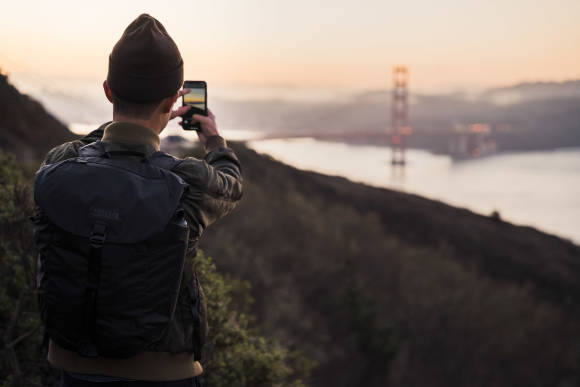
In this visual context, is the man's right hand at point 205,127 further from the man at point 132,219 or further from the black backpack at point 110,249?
the black backpack at point 110,249

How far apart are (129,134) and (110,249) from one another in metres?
0.38

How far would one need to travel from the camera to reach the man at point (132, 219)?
5.15 ft

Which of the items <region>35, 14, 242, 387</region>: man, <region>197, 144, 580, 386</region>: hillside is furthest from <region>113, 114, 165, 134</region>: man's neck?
<region>197, 144, 580, 386</region>: hillside

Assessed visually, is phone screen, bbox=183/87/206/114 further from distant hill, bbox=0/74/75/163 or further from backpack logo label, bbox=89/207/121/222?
distant hill, bbox=0/74/75/163

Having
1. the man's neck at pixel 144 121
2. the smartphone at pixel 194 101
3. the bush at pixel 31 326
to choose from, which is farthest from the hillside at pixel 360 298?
the man's neck at pixel 144 121

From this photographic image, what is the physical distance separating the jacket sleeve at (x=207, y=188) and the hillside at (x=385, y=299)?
5.10 meters

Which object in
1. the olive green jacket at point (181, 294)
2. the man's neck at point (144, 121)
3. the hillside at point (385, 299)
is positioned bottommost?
the hillside at point (385, 299)

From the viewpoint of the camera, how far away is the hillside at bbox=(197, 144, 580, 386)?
11.8 metres

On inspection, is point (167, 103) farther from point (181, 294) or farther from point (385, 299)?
point (385, 299)

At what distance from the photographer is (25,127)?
50.3 ft

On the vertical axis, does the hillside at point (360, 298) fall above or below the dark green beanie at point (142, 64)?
below

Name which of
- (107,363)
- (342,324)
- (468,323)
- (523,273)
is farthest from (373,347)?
(523,273)

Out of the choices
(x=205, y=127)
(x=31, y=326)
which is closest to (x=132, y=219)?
(x=205, y=127)

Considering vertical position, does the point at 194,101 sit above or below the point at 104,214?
above
